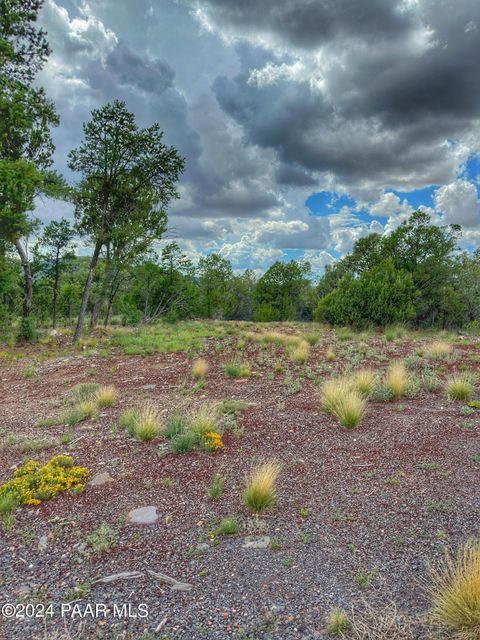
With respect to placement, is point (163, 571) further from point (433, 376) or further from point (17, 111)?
point (17, 111)

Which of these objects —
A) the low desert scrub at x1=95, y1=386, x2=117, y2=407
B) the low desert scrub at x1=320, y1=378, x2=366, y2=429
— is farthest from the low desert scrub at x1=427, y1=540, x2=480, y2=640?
the low desert scrub at x1=95, y1=386, x2=117, y2=407

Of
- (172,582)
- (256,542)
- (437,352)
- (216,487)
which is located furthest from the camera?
(437,352)

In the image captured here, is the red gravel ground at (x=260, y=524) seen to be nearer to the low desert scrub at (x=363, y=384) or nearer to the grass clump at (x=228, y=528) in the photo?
the grass clump at (x=228, y=528)

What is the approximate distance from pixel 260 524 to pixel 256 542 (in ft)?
0.63

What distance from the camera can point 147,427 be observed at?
17.4ft

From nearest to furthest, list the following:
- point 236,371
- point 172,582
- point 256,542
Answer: point 172,582 < point 256,542 < point 236,371

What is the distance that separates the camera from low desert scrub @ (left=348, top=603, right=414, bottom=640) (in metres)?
2.13

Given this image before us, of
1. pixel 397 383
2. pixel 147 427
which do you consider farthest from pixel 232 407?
pixel 397 383

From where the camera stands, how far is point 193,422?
211 inches

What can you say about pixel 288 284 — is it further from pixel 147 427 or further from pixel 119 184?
pixel 147 427

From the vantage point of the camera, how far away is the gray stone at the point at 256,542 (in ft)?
10.1

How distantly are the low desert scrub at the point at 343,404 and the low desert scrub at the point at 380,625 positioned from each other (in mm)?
3260

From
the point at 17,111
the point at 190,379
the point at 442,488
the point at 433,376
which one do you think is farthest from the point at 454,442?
the point at 17,111

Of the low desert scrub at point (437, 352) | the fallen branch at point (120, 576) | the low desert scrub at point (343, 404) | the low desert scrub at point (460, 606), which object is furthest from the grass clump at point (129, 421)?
the low desert scrub at point (437, 352)
